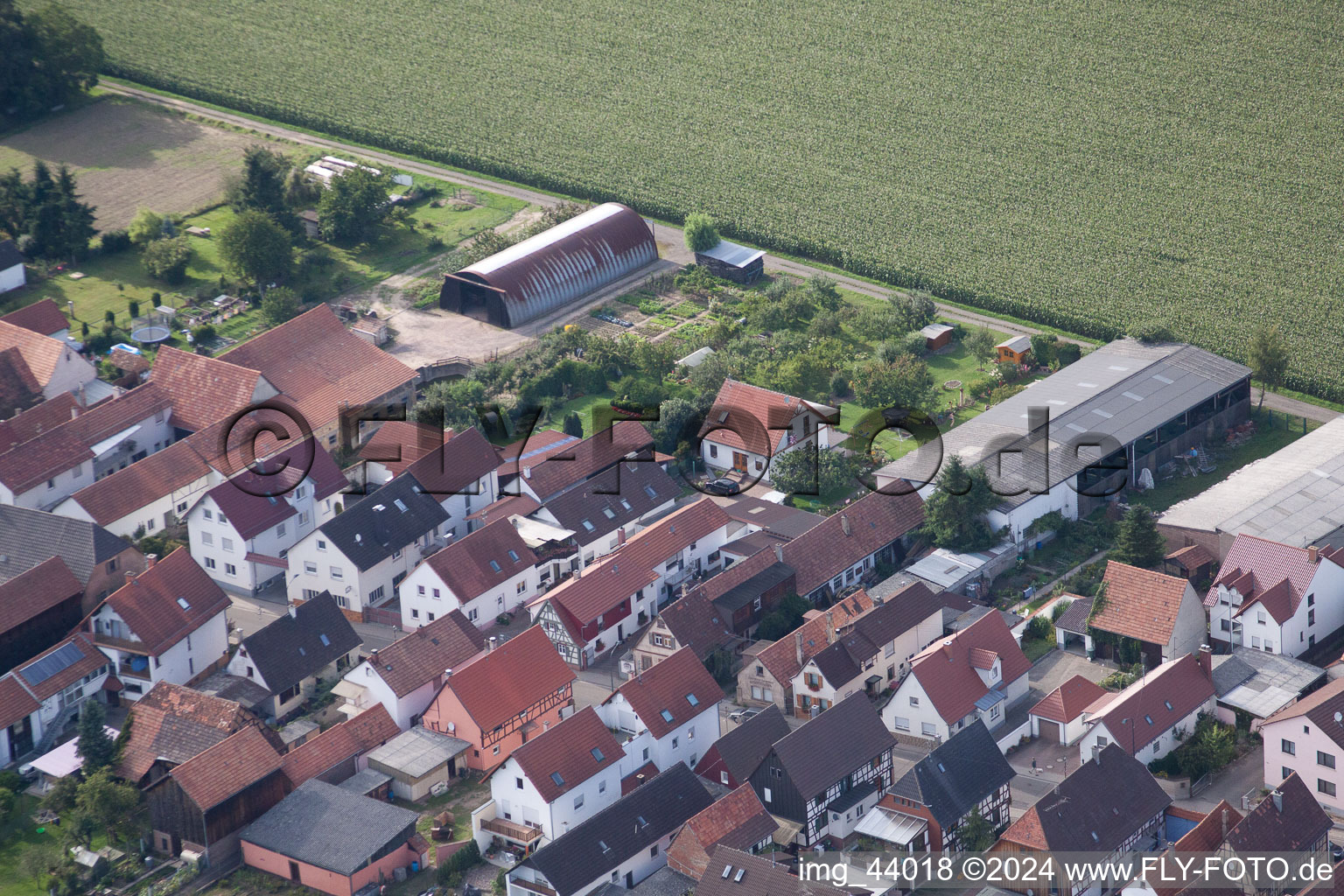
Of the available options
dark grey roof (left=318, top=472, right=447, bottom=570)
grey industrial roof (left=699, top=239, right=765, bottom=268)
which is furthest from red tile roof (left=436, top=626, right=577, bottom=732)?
grey industrial roof (left=699, top=239, right=765, bottom=268)

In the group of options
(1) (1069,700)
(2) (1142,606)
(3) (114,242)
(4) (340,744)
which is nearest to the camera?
(4) (340,744)

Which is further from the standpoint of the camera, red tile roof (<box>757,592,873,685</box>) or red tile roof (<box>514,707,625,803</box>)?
red tile roof (<box>757,592,873,685</box>)

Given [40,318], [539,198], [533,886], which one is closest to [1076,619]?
[533,886]

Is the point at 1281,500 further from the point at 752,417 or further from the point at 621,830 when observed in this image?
the point at 621,830

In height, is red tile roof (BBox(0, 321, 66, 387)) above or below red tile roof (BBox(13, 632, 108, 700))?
above

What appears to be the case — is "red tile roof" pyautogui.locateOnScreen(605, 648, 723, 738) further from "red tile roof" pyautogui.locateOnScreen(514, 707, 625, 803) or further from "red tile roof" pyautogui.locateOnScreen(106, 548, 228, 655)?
"red tile roof" pyautogui.locateOnScreen(106, 548, 228, 655)

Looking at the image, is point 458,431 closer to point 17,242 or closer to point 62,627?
point 62,627

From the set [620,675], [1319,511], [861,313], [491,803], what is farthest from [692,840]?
[861,313]
